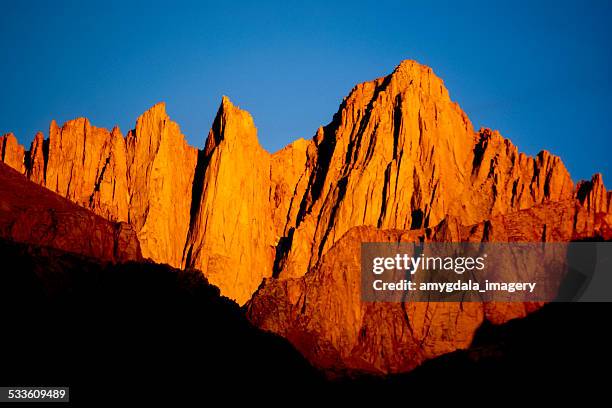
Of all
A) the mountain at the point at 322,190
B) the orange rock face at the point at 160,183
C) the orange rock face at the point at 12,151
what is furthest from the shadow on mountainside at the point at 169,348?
the orange rock face at the point at 12,151

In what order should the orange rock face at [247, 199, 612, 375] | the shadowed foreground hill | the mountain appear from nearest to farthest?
1. the shadowed foreground hill
2. the orange rock face at [247, 199, 612, 375]
3. the mountain

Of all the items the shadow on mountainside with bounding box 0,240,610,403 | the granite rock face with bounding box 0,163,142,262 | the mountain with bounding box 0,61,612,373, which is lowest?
the shadow on mountainside with bounding box 0,240,610,403

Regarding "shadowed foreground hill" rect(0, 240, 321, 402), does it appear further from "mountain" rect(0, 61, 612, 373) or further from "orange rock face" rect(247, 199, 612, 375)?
"mountain" rect(0, 61, 612, 373)

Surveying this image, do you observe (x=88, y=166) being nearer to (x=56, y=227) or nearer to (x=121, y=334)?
(x=56, y=227)

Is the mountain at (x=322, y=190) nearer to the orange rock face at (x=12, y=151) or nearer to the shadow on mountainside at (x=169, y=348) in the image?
the orange rock face at (x=12, y=151)

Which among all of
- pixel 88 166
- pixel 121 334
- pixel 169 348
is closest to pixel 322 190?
pixel 88 166

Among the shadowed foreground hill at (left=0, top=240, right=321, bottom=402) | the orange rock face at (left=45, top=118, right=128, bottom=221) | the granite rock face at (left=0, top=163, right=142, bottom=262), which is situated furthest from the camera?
the orange rock face at (left=45, top=118, right=128, bottom=221)

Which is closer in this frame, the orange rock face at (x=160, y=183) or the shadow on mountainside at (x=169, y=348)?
the shadow on mountainside at (x=169, y=348)

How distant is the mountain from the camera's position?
438ft

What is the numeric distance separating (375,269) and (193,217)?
32.4 meters

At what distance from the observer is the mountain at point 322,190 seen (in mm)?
133625

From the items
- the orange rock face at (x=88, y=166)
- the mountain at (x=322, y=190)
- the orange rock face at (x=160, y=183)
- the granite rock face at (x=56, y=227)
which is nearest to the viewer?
the granite rock face at (x=56, y=227)

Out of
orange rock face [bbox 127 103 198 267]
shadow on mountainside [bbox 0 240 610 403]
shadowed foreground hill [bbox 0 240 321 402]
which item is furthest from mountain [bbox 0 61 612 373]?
shadowed foreground hill [bbox 0 240 321 402]

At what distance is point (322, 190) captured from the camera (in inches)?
6624
